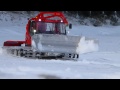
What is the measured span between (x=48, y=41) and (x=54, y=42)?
23 centimetres

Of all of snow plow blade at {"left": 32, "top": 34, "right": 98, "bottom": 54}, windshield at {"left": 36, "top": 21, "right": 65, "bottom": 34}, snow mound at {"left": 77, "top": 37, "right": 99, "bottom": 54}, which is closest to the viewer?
snow plow blade at {"left": 32, "top": 34, "right": 98, "bottom": 54}

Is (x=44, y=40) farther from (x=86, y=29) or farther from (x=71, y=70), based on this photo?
(x=86, y=29)

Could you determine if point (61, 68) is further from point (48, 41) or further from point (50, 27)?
point (50, 27)

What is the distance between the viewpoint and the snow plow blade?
12516mm

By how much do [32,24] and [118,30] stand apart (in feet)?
69.9

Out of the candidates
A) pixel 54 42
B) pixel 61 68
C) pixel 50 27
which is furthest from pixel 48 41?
pixel 61 68

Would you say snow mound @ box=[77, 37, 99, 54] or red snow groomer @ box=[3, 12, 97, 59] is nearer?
red snow groomer @ box=[3, 12, 97, 59]

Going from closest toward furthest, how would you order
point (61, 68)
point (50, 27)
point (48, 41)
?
point (61, 68), point (48, 41), point (50, 27)

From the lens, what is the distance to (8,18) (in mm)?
30516

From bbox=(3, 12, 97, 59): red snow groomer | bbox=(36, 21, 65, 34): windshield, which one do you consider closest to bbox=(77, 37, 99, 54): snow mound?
bbox=(3, 12, 97, 59): red snow groomer

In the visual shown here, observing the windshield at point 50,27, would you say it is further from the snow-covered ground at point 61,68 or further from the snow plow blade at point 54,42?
the snow-covered ground at point 61,68

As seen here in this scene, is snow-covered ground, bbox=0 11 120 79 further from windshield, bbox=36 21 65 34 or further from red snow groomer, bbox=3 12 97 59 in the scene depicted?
windshield, bbox=36 21 65 34

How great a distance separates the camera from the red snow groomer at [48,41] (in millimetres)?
12539

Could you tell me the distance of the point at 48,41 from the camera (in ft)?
41.1
